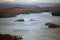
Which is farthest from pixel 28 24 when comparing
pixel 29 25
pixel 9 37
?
pixel 9 37

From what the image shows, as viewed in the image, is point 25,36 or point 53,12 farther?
point 53,12

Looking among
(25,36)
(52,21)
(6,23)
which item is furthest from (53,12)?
(6,23)

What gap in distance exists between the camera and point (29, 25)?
7.52ft

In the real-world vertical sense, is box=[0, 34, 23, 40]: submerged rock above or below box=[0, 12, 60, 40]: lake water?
below

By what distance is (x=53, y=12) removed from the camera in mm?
2357

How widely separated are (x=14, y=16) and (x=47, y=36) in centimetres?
63

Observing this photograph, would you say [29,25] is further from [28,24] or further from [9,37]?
[9,37]

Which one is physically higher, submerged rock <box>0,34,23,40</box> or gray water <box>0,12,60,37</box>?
gray water <box>0,12,60,37</box>

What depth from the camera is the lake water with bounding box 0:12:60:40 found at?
88.3 inches

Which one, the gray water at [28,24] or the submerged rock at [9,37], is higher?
the gray water at [28,24]

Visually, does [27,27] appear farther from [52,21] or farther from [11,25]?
[52,21]

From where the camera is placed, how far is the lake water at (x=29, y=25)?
224 centimetres

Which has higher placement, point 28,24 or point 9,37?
point 28,24

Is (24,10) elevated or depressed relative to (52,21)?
elevated
